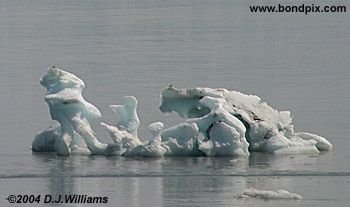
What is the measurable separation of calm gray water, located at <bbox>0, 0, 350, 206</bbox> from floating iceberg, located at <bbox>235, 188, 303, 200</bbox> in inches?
6.4

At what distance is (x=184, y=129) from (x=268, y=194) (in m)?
3.28

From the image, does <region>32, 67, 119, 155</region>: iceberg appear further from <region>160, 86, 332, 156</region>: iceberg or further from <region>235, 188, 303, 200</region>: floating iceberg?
<region>235, 188, 303, 200</region>: floating iceberg

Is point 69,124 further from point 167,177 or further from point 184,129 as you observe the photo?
point 167,177

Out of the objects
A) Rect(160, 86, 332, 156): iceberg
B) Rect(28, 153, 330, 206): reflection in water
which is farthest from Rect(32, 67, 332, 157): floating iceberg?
Rect(28, 153, 330, 206): reflection in water

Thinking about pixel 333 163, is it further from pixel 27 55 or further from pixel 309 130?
pixel 27 55

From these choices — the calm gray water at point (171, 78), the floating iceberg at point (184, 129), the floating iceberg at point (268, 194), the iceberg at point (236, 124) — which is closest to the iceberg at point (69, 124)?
the floating iceberg at point (184, 129)

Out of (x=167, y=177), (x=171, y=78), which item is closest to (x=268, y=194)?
(x=167, y=177)

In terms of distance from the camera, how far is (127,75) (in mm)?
32250

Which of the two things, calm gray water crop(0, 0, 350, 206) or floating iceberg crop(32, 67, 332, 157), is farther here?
floating iceberg crop(32, 67, 332, 157)

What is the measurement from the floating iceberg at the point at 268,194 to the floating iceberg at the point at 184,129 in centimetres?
290

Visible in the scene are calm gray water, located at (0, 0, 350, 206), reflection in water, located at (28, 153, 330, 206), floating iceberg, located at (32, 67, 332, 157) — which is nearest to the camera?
reflection in water, located at (28, 153, 330, 206)

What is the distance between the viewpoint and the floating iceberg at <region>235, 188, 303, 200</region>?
19.9 meters

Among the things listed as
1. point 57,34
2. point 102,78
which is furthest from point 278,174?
point 57,34

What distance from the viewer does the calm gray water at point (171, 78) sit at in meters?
20.9
